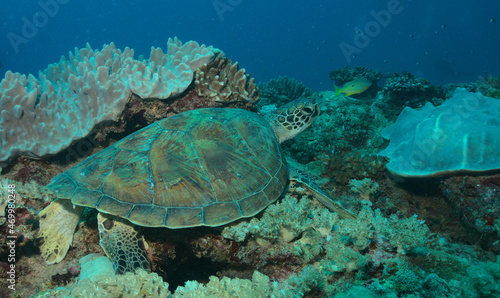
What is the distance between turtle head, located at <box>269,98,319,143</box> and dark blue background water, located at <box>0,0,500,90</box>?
43735 mm

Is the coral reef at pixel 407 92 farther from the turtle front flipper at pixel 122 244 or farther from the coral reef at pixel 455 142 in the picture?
the turtle front flipper at pixel 122 244

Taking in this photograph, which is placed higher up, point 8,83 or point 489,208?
point 8,83

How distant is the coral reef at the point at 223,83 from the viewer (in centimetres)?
417

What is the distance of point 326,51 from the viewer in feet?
299

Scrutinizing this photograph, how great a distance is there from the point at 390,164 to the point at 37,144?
572 centimetres

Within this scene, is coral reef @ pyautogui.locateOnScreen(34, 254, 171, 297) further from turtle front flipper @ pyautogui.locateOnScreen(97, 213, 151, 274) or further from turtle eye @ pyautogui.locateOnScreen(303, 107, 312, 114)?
turtle eye @ pyautogui.locateOnScreen(303, 107, 312, 114)

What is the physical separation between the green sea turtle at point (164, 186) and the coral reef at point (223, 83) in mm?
1137

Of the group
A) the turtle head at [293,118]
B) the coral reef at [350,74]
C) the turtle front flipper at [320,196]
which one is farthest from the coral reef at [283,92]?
the turtle front flipper at [320,196]

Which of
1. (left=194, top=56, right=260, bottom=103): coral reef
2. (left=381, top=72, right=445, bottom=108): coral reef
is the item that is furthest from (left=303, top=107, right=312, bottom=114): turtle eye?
(left=381, top=72, right=445, bottom=108): coral reef

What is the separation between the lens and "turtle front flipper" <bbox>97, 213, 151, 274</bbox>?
2189 millimetres

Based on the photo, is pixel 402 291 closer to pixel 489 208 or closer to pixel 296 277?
pixel 296 277

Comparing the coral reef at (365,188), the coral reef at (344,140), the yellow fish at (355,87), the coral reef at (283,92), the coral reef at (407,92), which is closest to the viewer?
the coral reef at (365,188)

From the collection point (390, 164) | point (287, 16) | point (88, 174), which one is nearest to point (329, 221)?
point (390, 164)

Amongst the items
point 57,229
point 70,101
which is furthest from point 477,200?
point 70,101
